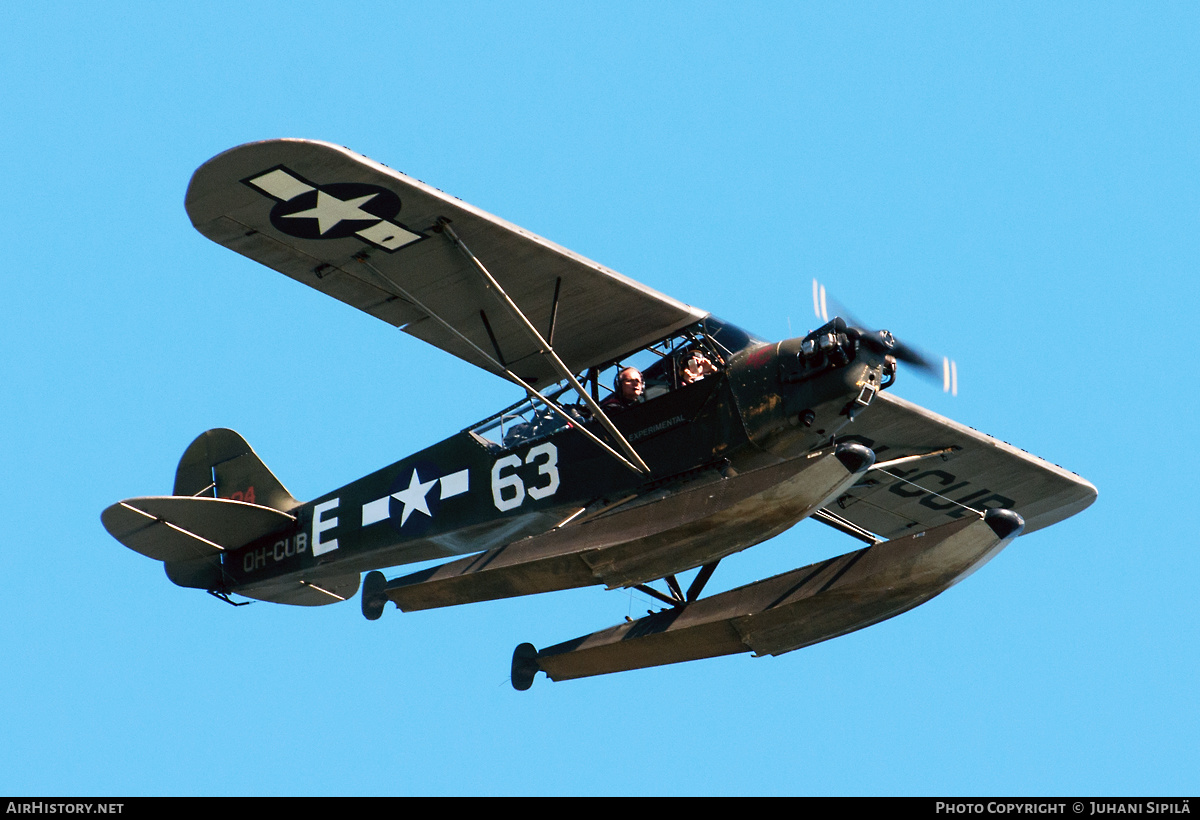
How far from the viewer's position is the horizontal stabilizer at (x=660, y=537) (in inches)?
441

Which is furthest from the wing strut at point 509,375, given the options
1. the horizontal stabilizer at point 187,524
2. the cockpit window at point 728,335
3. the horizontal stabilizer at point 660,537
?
the horizontal stabilizer at point 187,524

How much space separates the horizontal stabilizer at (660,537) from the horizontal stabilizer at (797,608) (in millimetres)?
1110

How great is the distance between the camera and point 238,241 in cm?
1170

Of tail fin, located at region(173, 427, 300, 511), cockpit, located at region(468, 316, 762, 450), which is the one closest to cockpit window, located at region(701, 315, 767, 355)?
cockpit, located at region(468, 316, 762, 450)

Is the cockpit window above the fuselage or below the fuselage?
above

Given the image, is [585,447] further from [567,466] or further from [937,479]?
[937,479]

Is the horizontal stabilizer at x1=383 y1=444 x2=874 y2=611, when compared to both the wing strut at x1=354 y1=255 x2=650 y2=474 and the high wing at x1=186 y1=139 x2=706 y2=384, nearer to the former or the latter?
the wing strut at x1=354 y1=255 x2=650 y2=474

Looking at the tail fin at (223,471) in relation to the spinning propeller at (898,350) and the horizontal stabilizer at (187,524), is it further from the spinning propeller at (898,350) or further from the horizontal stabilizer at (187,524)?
the spinning propeller at (898,350)

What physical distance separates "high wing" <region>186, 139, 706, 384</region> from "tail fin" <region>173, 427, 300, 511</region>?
3.39 metres

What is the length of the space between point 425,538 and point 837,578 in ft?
11.7

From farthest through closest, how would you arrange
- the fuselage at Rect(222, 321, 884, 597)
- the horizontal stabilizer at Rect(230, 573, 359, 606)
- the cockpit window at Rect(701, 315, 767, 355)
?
the horizontal stabilizer at Rect(230, 573, 359, 606)
the cockpit window at Rect(701, 315, 767, 355)
the fuselage at Rect(222, 321, 884, 597)

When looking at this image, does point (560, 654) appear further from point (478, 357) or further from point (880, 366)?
point (880, 366)

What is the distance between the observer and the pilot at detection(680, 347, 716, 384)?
40.2ft

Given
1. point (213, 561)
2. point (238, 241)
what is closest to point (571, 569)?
point (238, 241)
